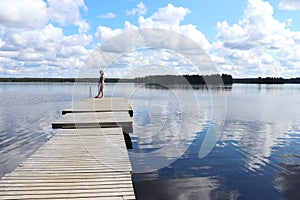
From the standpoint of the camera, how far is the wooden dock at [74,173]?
4.96 metres

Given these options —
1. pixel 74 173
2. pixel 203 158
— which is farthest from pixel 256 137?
pixel 74 173

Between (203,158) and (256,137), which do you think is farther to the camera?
(256,137)

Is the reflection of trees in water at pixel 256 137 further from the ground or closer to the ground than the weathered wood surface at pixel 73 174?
closer to the ground

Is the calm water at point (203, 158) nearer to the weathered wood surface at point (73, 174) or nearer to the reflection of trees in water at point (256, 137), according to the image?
the reflection of trees in water at point (256, 137)

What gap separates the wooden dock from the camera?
496 cm

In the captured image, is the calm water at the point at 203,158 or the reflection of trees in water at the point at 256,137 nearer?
the calm water at the point at 203,158

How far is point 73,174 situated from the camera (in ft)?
19.2

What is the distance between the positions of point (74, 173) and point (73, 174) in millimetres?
63

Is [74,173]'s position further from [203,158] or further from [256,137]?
[256,137]

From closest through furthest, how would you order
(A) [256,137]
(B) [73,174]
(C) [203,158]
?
(B) [73,174] < (C) [203,158] < (A) [256,137]

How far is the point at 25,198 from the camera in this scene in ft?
15.6

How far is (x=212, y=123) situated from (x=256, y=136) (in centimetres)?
417

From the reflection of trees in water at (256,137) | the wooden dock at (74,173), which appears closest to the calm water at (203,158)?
the reflection of trees in water at (256,137)

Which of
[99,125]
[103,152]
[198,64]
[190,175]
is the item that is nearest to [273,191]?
[190,175]
